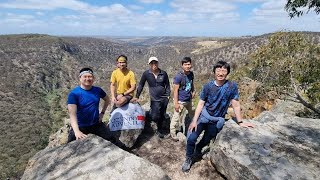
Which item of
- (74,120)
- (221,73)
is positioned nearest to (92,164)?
(74,120)

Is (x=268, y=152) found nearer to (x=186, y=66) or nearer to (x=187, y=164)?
(x=187, y=164)

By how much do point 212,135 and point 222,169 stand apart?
910mm

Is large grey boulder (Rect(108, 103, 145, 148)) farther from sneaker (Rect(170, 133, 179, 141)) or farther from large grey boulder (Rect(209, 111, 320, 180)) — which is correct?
large grey boulder (Rect(209, 111, 320, 180))

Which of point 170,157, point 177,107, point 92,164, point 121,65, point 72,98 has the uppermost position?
point 121,65

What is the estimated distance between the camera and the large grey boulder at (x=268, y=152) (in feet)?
19.5

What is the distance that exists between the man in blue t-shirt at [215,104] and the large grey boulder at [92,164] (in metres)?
1.52

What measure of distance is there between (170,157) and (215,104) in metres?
2.24

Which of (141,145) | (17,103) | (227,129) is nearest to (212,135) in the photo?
(227,129)

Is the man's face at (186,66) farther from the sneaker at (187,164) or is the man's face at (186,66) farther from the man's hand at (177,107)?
the sneaker at (187,164)

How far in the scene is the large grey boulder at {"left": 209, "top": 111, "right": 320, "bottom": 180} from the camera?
19.5ft

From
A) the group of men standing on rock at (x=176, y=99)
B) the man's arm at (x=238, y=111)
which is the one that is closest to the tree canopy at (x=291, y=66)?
the group of men standing on rock at (x=176, y=99)

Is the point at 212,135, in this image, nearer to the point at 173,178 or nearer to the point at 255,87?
the point at 173,178

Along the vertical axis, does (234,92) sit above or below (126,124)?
above

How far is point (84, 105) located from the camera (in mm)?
6961
